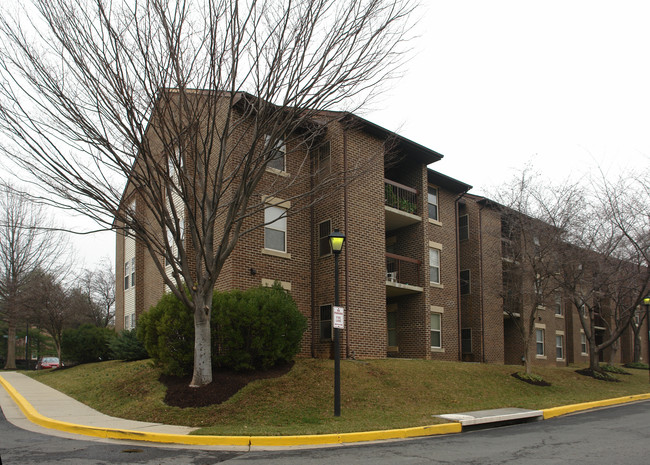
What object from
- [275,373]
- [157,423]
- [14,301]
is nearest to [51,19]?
[157,423]

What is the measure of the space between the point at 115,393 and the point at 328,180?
7.72 metres

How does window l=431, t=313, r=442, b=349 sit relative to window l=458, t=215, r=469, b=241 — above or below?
below

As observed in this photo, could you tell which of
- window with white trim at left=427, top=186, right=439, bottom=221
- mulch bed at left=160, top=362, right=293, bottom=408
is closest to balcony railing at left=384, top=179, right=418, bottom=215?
window with white trim at left=427, top=186, right=439, bottom=221

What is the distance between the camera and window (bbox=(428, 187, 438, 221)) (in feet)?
79.4

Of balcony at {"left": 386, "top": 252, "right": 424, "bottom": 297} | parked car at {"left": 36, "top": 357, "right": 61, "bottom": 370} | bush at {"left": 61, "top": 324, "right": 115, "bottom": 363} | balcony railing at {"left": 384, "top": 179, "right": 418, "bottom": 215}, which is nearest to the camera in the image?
balcony at {"left": 386, "top": 252, "right": 424, "bottom": 297}

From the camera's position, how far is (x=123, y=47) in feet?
37.4

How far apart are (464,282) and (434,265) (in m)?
3.24

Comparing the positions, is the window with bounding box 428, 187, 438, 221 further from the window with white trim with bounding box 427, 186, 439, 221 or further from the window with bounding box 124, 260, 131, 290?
the window with bounding box 124, 260, 131, 290

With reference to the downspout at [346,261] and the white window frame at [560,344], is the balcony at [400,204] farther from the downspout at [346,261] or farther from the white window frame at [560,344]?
the white window frame at [560,344]

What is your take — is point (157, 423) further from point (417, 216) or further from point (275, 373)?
point (417, 216)

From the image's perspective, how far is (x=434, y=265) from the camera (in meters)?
23.7

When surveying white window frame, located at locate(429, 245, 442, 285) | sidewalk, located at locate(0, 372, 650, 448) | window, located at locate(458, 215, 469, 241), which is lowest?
sidewalk, located at locate(0, 372, 650, 448)

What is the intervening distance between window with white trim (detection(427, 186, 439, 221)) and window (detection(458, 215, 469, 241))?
9.23 feet

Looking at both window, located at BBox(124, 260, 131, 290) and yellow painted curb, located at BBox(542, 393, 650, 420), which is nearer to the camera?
yellow painted curb, located at BBox(542, 393, 650, 420)
